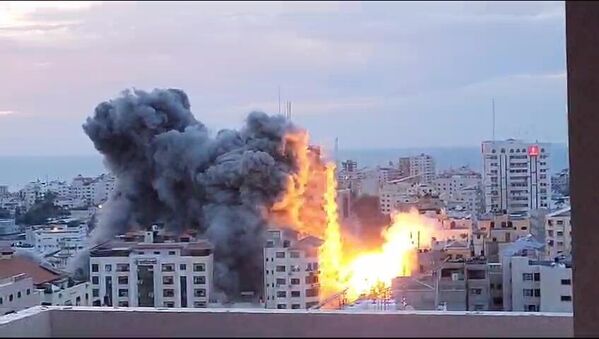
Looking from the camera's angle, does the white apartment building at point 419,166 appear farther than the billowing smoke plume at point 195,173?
No

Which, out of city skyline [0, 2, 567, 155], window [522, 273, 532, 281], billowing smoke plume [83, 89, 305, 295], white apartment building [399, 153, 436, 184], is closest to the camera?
city skyline [0, 2, 567, 155]

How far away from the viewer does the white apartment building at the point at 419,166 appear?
8.21 ft

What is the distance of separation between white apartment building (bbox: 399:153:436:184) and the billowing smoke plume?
0.44 metres

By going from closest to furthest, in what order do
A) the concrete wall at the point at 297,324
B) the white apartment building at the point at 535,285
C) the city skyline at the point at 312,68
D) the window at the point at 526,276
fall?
the concrete wall at the point at 297,324
the white apartment building at the point at 535,285
the city skyline at the point at 312,68
the window at the point at 526,276

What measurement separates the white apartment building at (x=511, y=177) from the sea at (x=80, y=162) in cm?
6

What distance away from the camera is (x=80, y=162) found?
2.59 metres

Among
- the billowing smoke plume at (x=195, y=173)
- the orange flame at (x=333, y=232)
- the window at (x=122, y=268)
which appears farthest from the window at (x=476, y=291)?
the window at (x=122, y=268)

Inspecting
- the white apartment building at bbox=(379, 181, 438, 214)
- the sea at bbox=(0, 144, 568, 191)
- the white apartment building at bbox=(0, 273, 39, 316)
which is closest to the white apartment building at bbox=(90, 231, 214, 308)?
the white apartment building at bbox=(0, 273, 39, 316)

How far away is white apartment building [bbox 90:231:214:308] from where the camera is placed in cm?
254

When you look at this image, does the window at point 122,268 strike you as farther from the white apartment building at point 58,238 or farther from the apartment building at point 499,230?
the apartment building at point 499,230

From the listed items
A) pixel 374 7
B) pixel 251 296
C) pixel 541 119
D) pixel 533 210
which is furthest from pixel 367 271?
pixel 374 7

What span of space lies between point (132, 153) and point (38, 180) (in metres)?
0.65

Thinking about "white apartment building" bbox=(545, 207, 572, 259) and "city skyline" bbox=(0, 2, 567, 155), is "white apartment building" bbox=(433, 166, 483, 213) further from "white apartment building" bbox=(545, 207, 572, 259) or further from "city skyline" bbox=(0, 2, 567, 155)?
"white apartment building" bbox=(545, 207, 572, 259)

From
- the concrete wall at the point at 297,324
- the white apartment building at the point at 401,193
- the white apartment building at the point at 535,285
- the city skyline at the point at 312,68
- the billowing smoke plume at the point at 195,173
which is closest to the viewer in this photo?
the concrete wall at the point at 297,324
